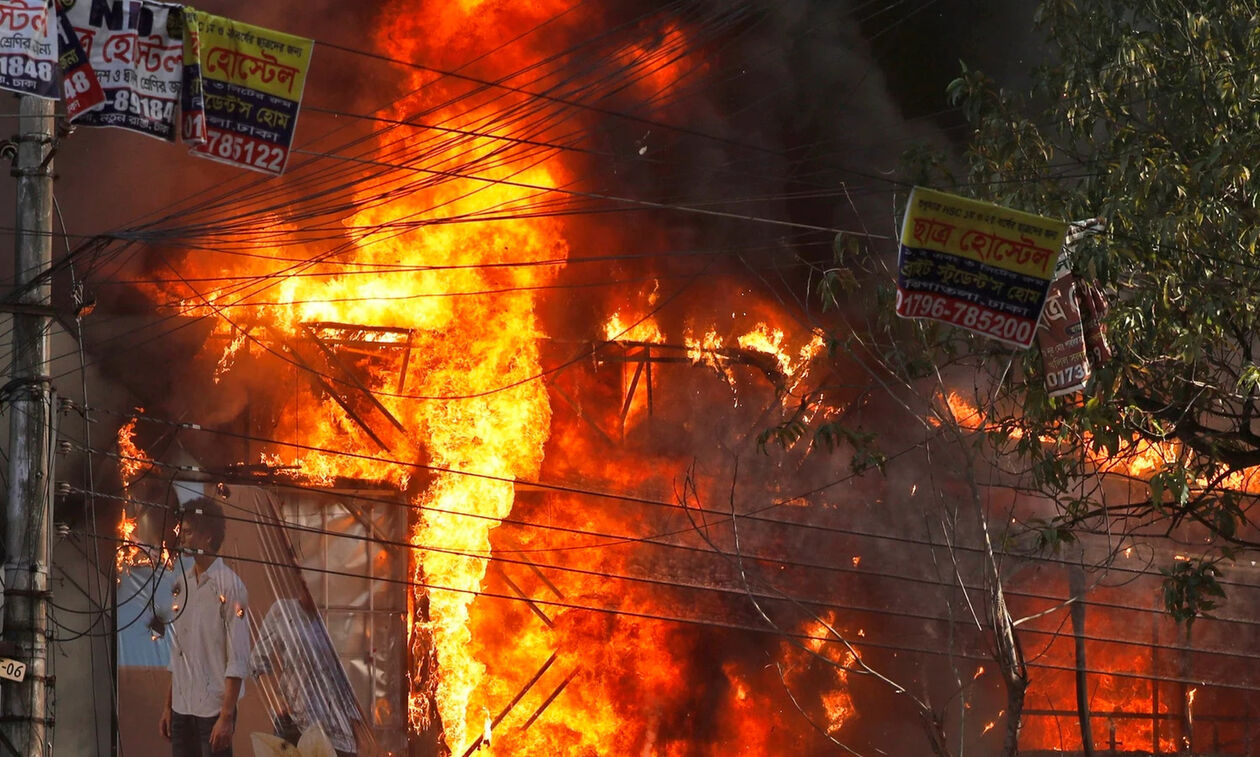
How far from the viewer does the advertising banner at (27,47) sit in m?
8.62

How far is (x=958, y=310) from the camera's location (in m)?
9.30

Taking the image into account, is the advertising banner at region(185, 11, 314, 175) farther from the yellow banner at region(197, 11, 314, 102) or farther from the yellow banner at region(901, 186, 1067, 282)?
the yellow banner at region(901, 186, 1067, 282)

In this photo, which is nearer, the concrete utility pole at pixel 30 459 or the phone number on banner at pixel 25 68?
the phone number on banner at pixel 25 68

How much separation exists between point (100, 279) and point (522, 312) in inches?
235

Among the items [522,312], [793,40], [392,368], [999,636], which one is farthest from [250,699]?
[793,40]

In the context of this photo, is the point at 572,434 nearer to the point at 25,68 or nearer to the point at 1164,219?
the point at 1164,219

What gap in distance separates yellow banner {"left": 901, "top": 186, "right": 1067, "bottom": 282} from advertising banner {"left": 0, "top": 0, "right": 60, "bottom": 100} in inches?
224

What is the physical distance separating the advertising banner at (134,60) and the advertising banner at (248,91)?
0.28 metres

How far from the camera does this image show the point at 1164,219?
393 inches

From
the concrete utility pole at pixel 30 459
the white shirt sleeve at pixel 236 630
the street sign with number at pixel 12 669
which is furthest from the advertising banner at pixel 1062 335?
the white shirt sleeve at pixel 236 630

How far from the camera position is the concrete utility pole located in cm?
1000

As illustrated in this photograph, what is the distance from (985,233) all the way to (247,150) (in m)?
4.94

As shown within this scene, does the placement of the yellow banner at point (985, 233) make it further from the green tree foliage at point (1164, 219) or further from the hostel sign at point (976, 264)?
the green tree foliage at point (1164, 219)

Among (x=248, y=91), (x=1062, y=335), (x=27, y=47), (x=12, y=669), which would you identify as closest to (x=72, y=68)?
(x=27, y=47)
